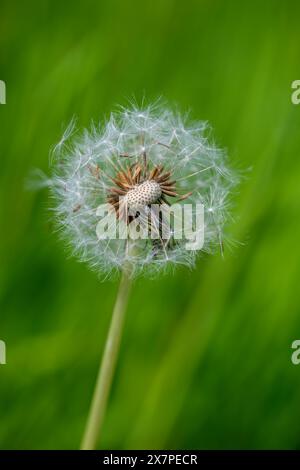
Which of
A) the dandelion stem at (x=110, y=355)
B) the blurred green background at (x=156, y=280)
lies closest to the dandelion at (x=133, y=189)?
the dandelion stem at (x=110, y=355)

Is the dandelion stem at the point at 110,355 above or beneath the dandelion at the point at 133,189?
beneath

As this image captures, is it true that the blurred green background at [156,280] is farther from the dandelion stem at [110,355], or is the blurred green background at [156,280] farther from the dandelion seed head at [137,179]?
the dandelion stem at [110,355]

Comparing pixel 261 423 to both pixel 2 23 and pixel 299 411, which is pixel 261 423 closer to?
pixel 299 411

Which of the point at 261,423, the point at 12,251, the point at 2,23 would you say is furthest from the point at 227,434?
the point at 2,23

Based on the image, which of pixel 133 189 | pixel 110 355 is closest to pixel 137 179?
pixel 133 189

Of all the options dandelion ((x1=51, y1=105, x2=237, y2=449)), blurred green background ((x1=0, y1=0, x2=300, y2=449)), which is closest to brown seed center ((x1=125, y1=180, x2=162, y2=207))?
dandelion ((x1=51, y1=105, x2=237, y2=449))

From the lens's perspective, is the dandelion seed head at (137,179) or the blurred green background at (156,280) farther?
the blurred green background at (156,280)
